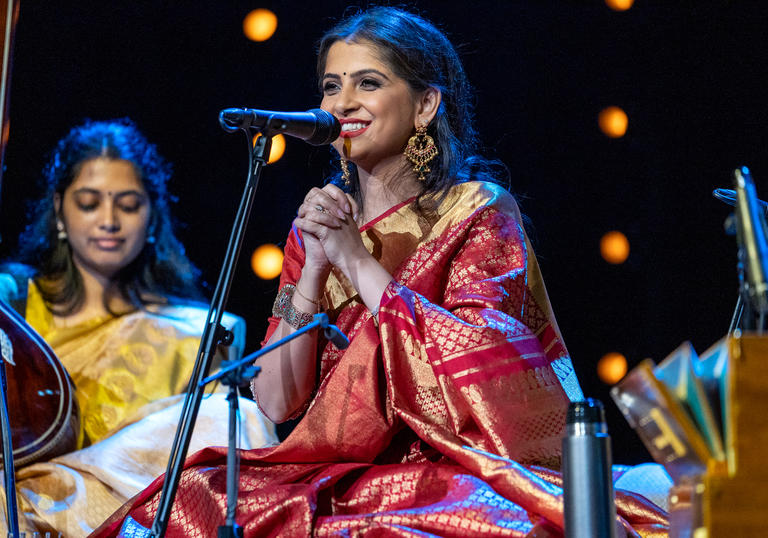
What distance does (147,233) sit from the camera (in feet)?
12.7

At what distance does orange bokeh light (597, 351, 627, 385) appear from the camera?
3.55 metres

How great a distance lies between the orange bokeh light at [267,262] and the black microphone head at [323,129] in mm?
1895

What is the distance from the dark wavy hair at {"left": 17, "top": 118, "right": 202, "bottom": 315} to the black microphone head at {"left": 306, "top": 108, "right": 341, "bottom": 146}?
2.02 meters

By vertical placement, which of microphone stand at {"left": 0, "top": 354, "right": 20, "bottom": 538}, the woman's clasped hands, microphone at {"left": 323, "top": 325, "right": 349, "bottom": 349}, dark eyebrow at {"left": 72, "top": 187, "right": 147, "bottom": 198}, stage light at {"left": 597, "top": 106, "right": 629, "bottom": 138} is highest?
stage light at {"left": 597, "top": 106, "right": 629, "bottom": 138}

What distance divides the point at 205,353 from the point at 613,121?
2265mm

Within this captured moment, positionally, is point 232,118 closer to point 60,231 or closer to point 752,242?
point 752,242

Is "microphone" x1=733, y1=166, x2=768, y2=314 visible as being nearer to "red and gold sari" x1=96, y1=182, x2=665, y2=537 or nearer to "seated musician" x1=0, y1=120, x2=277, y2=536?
"red and gold sari" x1=96, y1=182, x2=665, y2=537

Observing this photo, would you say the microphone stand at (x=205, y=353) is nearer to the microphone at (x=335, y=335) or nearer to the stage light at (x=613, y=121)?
the microphone at (x=335, y=335)

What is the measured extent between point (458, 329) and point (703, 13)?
1.97 metres

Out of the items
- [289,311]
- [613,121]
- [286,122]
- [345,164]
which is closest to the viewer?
[286,122]

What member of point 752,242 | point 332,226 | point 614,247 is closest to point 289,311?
point 332,226

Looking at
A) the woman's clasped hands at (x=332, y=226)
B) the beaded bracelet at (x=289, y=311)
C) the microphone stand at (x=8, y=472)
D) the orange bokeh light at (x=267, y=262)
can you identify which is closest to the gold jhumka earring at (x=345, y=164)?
the woman's clasped hands at (x=332, y=226)

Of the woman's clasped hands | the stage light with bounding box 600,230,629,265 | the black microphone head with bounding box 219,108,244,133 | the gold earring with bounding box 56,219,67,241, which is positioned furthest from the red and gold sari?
the gold earring with bounding box 56,219,67,241

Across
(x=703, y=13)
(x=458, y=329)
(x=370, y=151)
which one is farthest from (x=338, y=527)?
(x=703, y=13)
